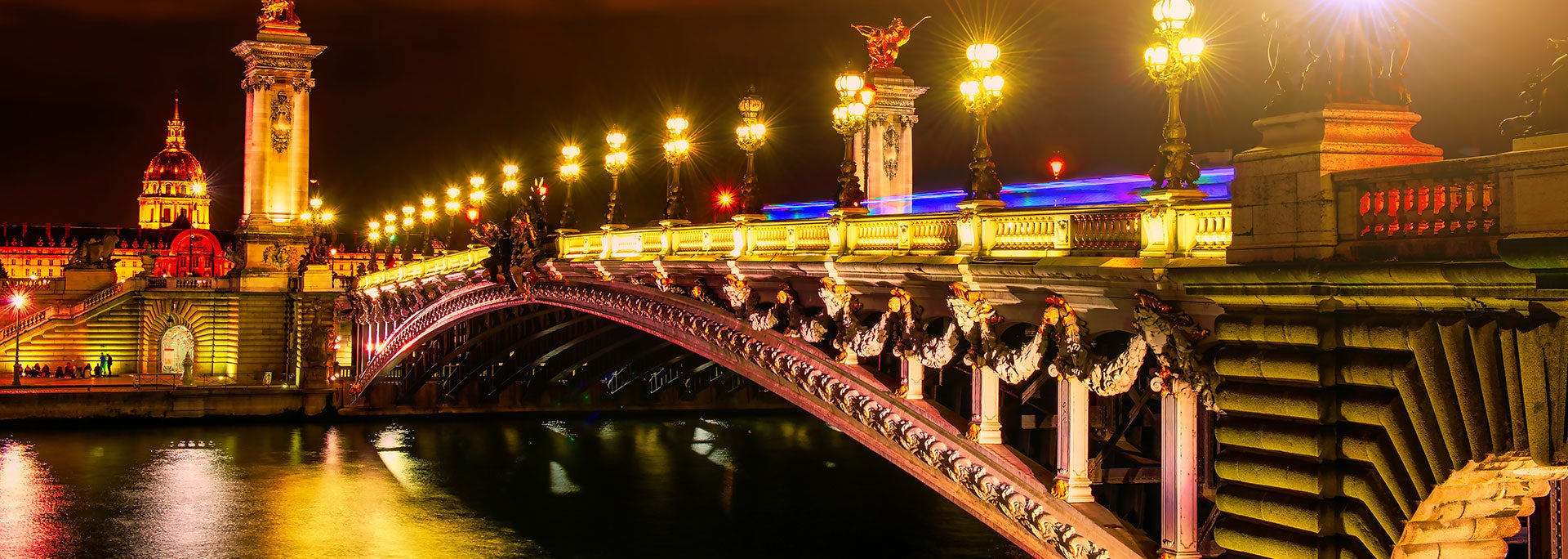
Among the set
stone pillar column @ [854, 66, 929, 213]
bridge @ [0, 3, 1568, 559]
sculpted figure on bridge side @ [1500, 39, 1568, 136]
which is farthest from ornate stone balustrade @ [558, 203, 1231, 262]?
stone pillar column @ [854, 66, 929, 213]

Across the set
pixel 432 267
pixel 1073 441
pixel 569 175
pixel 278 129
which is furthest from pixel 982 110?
pixel 278 129

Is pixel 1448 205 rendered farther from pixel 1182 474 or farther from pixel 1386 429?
pixel 1182 474

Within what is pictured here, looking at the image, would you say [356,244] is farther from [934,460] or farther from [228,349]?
[934,460]

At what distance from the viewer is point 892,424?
2342cm

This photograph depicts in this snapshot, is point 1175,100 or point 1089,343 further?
point 1089,343

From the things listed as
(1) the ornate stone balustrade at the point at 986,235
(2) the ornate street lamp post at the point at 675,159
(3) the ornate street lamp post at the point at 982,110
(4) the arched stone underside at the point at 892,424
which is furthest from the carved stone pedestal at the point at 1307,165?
(2) the ornate street lamp post at the point at 675,159

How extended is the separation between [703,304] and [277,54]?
58.8 metres

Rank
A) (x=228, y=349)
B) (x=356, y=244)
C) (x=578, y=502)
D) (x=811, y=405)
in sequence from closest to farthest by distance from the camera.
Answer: (x=811, y=405) < (x=578, y=502) < (x=228, y=349) < (x=356, y=244)

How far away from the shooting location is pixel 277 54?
8331 centimetres

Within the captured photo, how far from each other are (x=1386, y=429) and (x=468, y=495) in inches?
1460

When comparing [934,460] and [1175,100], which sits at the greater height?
[1175,100]

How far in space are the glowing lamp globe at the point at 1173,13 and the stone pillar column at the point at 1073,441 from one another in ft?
12.9

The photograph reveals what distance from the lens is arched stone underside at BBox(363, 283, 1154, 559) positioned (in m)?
18.5

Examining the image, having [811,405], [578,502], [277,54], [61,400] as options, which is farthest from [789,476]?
[277,54]
